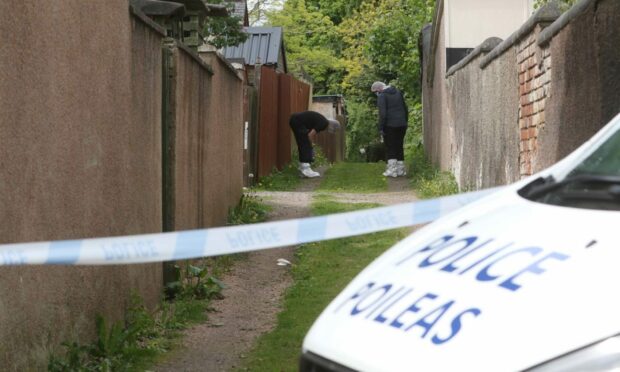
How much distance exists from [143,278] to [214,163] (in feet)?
12.5

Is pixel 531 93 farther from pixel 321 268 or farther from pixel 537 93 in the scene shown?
pixel 321 268

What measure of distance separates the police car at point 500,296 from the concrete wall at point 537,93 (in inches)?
119

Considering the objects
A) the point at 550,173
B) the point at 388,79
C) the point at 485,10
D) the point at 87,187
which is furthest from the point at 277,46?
the point at 550,173

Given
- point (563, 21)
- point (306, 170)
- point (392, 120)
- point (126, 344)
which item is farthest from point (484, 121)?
point (306, 170)

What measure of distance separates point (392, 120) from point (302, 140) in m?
1.73

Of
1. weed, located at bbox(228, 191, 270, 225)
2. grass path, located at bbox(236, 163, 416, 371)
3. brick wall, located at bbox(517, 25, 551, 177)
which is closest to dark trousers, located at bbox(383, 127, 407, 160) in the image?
grass path, located at bbox(236, 163, 416, 371)

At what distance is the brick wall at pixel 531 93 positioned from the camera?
820 cm

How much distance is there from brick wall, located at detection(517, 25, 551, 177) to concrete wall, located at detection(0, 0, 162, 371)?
9.33 feet

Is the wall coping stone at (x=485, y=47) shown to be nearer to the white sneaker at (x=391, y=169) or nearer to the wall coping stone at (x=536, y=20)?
the wall coping stone at (x=536, y=20)

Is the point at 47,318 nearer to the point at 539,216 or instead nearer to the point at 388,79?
the point at 539,216

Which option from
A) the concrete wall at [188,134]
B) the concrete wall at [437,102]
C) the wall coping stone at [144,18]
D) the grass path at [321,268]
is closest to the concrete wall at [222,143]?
the concrete wall at [188,134]

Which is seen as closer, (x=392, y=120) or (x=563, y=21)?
(x=563, y=21)

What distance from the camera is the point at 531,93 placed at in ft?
28.9

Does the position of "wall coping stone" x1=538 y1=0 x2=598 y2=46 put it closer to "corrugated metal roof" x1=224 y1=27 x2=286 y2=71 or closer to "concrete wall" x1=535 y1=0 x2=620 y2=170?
"concrete wall" x1=535 y1=0 x2=620 y2=170
